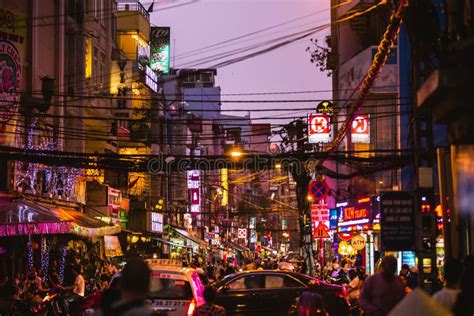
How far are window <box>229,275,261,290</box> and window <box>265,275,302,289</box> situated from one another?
11.5 inches

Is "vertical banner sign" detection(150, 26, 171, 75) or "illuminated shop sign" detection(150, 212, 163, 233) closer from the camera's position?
"illuminated shop sign" detection(150, 212, 163, 233)

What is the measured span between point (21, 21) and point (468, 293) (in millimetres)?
26515

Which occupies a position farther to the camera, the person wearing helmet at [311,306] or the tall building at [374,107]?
the tall building at [374,107]

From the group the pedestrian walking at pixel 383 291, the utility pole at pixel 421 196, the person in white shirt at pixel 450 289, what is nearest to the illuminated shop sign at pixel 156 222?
the utility pole at pixel 421 196

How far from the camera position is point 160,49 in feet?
225

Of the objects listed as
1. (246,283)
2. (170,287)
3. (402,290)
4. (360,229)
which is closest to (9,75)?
(246,283)

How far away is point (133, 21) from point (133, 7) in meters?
4.03

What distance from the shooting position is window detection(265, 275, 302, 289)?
23.7m

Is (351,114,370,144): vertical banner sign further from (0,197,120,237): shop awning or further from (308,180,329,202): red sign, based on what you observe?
(0,197,120,237): shop awning

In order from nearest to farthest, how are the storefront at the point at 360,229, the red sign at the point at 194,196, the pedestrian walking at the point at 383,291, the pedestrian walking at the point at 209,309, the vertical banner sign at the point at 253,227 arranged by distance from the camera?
1. the pedestrian walking at the point at 383,291
2. the pedestrian walking at the point at 209,309
3. the storefront at the point at 360,229
4. the red sign at the point at 194,196
5. the vertical banner sign at the point at 253,227

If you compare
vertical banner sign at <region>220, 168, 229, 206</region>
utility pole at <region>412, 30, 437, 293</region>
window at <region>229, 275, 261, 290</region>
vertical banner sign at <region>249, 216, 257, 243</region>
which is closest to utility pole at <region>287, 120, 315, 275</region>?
window at <region>229, 275, 261, 290</region>

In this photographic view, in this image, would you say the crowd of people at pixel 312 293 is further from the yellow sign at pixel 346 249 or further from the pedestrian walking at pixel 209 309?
the yellow sign at pixel 346 249

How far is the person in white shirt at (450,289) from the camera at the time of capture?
10.3 metres

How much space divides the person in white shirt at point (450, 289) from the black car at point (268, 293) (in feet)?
40.1
